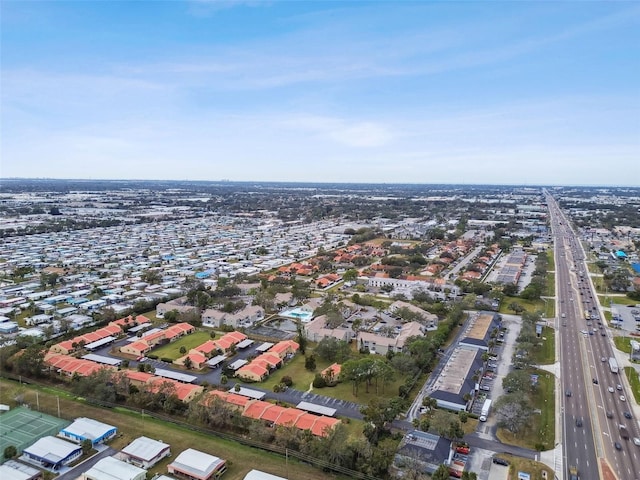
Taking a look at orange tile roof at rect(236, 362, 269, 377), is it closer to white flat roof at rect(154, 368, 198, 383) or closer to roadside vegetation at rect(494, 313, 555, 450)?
white flat roof at rect(154, 368, 198, 383)

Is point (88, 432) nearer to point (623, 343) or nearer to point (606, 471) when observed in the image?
point (606, 471)

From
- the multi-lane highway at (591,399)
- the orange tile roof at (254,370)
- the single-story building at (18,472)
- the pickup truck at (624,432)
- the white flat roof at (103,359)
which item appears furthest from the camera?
the white flat roof at (103,359)

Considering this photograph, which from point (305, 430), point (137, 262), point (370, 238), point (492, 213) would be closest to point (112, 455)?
point (305, 430)

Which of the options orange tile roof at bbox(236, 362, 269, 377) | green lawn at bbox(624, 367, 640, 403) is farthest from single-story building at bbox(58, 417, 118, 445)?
green lawn at bbox(624, 367, 640, 403)

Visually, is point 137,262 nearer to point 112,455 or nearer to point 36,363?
point 36,363

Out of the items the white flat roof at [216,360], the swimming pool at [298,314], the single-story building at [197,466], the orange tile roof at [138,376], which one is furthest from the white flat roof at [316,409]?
the swimming pool at [298,314]

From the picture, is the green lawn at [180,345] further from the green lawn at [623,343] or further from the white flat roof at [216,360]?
the green lawn at [623,343]

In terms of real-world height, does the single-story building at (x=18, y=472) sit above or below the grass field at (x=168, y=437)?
above
